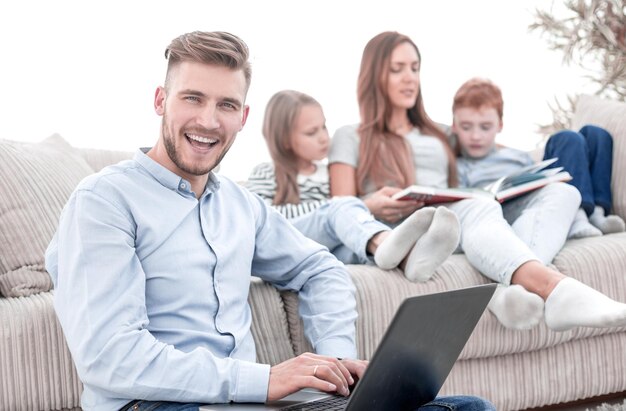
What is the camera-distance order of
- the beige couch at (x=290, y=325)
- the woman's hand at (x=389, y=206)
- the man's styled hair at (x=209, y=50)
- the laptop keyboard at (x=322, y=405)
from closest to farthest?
the laptop keyboard at (x=322, y=405) < the man's styled hair at (x=209, y=50) < the beige couch at (x=290, y=325) < the woman's hand at (x=389, y=206)

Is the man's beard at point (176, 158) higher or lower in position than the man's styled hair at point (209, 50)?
lower

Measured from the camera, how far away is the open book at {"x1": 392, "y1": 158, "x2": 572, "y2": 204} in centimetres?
220

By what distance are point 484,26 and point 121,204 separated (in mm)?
2811

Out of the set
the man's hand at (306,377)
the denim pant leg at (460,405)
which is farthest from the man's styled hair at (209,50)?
the denim pant leg at (460,405)

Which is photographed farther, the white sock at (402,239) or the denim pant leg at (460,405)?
the white sock at (402,239)

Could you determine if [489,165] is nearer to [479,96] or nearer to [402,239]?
[479,96]

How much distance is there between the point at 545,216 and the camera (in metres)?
2.22

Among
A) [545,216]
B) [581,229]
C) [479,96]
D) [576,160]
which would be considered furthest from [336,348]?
[479,96]

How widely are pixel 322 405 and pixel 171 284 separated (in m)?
0.32

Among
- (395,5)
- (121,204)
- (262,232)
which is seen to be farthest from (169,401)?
(395,5)

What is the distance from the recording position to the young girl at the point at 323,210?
1.80 meters

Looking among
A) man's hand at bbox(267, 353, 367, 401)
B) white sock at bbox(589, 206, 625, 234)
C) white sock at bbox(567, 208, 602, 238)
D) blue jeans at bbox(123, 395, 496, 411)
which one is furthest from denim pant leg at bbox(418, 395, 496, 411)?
white sock at bbox(589, 206, 625, 234)

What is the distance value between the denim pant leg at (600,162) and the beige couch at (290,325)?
28 cm

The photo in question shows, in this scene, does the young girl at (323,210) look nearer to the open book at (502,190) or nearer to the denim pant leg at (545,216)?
the open book at (502,190)
